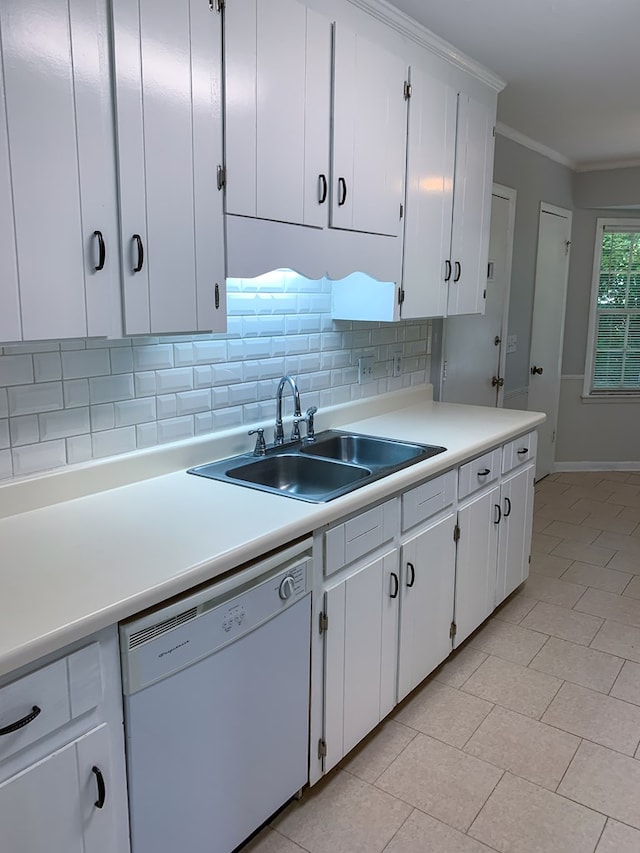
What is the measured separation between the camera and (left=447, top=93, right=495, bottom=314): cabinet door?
2912 millimetres

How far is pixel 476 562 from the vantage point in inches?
109

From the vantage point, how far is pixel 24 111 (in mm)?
1329

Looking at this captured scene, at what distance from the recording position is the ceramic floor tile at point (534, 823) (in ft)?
6.03

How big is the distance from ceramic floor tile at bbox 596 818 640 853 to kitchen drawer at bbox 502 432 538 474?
4.60ft

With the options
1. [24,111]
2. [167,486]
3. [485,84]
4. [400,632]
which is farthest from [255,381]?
[485,84]

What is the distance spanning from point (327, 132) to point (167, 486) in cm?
125

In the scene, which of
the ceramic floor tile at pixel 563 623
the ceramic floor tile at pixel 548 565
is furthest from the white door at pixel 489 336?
the ceramic floor tile at pixel 563 623

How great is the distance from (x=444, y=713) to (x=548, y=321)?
11.8 feet

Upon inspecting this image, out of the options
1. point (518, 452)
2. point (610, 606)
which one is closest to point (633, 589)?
point (610, 606)

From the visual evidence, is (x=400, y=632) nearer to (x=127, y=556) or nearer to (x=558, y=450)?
(x=127, y=556)

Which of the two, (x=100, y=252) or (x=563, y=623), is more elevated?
(x=100, y=252)

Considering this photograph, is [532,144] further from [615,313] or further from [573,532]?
[573,532]

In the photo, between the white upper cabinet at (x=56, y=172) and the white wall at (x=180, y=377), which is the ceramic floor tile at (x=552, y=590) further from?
the white upper cabinet at (x=56, y=172)

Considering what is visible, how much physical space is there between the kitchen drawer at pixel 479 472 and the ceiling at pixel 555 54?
1666mm
